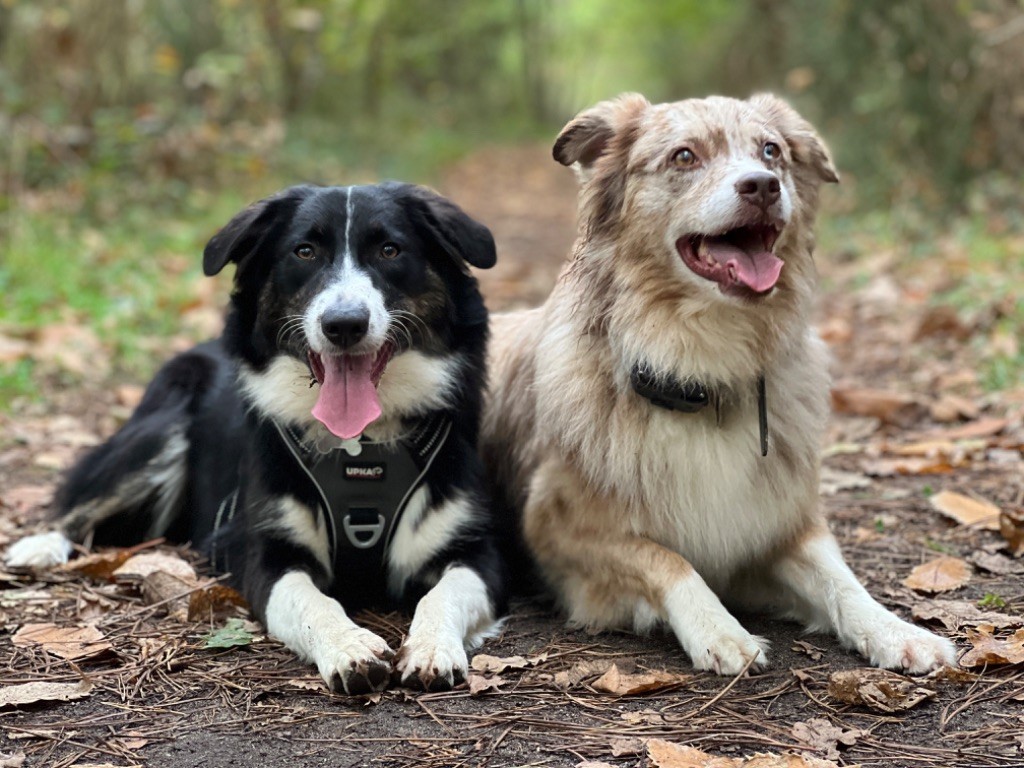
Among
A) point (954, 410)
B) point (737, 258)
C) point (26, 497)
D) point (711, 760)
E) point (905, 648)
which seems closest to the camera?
point (711, 760)

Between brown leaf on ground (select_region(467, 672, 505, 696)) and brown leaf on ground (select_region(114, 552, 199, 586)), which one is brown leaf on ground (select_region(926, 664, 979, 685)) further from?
brown leaf on ground (select_region(114, 552, 199, 586))

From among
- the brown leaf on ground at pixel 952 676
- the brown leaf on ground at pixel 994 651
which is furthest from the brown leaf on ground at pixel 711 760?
the brown leaf on ground at pixel 994 651

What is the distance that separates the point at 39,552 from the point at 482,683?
6.73 ft

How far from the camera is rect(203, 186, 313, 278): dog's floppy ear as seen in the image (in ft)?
12.0

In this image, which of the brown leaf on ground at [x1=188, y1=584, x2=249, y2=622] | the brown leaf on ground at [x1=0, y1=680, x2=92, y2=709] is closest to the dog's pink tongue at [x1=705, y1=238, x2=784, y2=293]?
the brown leaf on ground at [x1=188, y1=584, x2=249, y2=622]

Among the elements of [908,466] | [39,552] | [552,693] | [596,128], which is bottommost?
[552,693]

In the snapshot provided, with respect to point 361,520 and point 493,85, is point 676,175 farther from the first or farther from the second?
point 493,85

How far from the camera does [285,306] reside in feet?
12.1

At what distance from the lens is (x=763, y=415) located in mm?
3588

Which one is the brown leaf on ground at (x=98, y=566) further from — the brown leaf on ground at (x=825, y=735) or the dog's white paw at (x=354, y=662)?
the brown leaf on ground at (x=825, y=735)

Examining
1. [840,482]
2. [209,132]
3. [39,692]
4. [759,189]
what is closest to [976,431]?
[840,482]

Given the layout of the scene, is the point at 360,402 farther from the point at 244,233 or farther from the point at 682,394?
the point at 682,394

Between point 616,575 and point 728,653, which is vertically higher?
point 616,575

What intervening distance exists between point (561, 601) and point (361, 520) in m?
0.75
